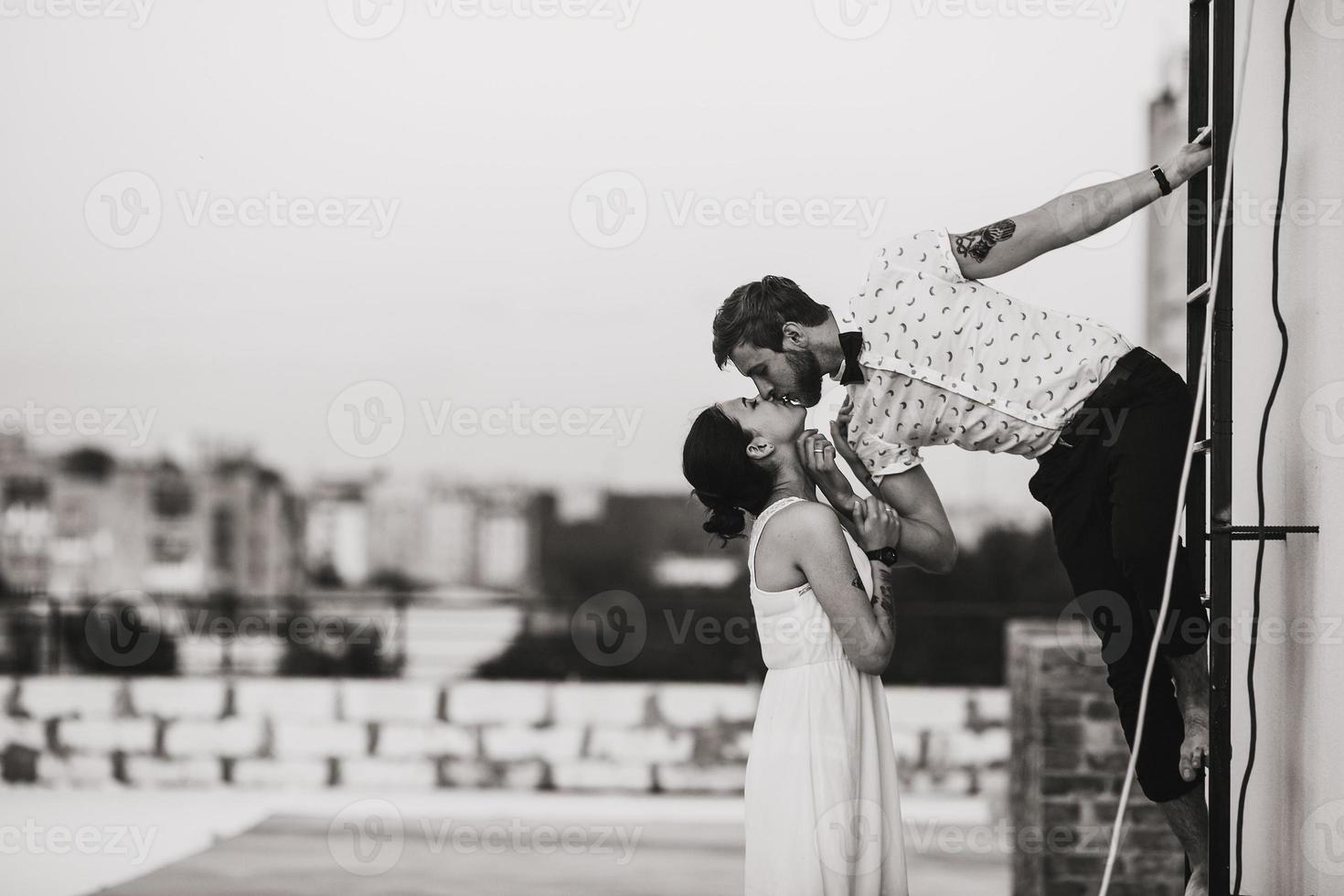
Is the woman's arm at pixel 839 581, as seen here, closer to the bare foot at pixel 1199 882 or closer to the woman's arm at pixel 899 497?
the woman's arm at pixel 899 497

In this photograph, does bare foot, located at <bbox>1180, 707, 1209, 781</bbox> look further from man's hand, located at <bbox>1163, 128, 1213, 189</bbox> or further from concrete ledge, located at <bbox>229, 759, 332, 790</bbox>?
concrete ledge, located at <bbox>229, 759, 332, 790</bbox>

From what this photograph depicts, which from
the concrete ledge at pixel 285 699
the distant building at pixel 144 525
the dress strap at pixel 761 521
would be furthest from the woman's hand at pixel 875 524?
the distant building at pixel 144 525

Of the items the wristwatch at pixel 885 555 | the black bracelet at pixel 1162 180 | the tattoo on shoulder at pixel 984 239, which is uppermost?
the black bracelet at pixel 1162 180

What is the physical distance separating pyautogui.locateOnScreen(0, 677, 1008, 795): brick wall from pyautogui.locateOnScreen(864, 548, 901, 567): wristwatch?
18.6 ft

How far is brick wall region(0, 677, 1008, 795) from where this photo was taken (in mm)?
7773

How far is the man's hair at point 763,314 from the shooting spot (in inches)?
90.1

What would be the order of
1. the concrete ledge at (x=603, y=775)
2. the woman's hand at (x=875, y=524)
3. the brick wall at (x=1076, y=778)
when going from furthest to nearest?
the concrete ledge at (x=603, y=775) < the brick wall at (x=1076, y=778) < the woman's hand at (x=875, y=524)

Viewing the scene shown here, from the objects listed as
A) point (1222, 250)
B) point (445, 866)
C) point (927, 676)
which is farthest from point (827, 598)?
point (927, 676)

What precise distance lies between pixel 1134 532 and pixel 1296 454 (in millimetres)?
305

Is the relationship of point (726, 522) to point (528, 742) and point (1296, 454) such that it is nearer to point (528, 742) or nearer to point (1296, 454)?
point (1296, 454)

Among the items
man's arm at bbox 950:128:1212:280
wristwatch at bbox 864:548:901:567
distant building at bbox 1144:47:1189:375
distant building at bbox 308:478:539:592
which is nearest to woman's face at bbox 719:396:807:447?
wristwatch at bbox 864:548:901:567

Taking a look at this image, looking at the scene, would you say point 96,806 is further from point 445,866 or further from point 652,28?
point 652,28

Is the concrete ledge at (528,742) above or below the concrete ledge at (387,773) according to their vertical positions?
above

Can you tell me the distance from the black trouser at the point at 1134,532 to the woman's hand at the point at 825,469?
1.28ft
